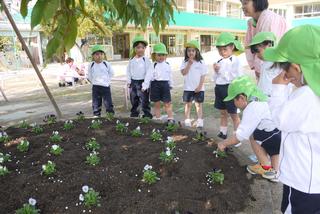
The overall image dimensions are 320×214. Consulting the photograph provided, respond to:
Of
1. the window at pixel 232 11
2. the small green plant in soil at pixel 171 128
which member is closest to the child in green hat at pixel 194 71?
the small green plant in soil at pixel 171 128

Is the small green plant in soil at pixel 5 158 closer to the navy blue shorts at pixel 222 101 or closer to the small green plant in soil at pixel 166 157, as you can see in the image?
the small green plant in soil at pixel 166 157

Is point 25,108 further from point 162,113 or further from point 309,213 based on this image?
point 309,213

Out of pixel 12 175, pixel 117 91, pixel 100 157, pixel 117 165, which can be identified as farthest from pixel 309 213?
pixel 117 91

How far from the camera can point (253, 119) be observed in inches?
126

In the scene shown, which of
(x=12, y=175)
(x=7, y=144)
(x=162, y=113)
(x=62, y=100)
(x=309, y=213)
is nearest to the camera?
(x=309, y=213)

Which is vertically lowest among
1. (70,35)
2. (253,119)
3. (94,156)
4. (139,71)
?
(94,156)

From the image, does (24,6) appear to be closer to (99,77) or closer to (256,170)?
(256,170)

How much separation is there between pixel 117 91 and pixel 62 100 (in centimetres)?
172

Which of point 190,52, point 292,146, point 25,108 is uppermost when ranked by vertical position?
point 190,52

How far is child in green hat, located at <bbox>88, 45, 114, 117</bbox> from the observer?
6.08 m

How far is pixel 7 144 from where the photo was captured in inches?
165

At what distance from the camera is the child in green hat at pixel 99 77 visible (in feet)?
19.9

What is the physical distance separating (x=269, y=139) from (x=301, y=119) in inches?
62.2

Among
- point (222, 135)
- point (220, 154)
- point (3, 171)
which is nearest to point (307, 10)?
point (222, 135)
